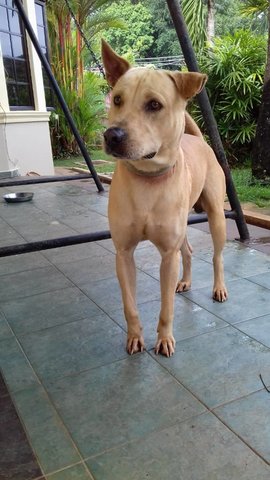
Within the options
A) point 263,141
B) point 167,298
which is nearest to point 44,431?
point 167,298

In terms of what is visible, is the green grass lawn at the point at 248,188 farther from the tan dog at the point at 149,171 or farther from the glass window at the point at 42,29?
the tan dog at the point at 149,171

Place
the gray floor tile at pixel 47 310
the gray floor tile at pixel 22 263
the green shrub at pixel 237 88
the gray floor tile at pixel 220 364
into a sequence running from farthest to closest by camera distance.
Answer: the green shrub at pixel 237 88
the gray floor tile at pixel 22 263
the gray floor tile at pixel 47 310
the gray floor tile at pixel 220 364

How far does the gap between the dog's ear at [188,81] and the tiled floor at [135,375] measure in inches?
53.0

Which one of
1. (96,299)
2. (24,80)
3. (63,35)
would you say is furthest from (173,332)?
(63,35)

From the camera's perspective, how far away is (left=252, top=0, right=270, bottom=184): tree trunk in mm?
6266

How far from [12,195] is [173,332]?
4.40 metres

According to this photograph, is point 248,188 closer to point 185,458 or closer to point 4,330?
point 4,330

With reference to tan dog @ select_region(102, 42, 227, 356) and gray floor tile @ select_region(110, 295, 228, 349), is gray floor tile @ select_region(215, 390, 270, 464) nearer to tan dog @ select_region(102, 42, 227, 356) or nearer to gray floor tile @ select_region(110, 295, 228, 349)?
tan dog @ select_region(102, 42, 227, 356)

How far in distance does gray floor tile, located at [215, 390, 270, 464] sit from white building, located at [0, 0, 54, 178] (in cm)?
707

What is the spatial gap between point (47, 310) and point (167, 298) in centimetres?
96

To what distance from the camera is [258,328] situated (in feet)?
8.57

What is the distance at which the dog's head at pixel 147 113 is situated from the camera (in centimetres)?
188

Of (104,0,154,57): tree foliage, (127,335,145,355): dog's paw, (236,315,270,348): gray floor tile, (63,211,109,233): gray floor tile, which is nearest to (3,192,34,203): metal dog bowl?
(63,211,109,233): gray floor tile

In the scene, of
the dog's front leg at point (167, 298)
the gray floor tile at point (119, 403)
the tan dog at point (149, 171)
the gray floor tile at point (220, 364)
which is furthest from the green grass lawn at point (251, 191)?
the gray floor tile at point (119, 403)
